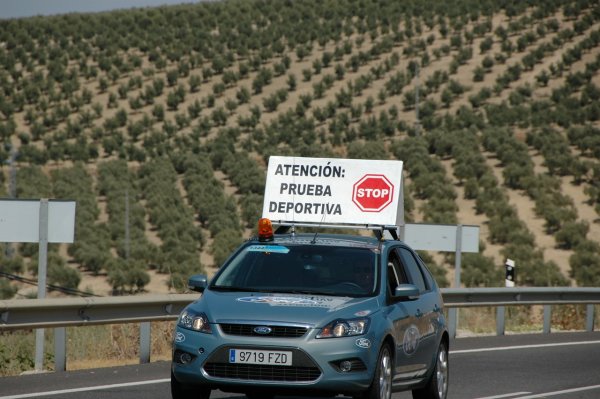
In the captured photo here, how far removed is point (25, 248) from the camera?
47031mm

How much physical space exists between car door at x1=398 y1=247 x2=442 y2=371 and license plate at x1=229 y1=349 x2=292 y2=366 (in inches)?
72.9

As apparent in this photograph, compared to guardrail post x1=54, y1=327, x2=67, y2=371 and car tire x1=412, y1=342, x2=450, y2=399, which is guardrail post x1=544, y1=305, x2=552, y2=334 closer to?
guardrail post x1=54, y1=327, x2=67, y2=371

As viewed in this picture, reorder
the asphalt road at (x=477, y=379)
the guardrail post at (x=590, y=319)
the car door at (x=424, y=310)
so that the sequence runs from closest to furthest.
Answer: the car door at (x=424, y=310) < the asphalt road at (x=477, y=379) < the guardrail post at (x=590, y=319)

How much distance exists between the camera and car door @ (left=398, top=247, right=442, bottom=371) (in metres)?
11.8

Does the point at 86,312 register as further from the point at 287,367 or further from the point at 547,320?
the point at 547,320

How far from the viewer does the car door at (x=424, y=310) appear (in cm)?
1177

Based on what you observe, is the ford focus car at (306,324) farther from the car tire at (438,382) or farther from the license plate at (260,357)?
the car tire at (438,382)

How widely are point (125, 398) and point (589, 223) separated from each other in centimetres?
3849

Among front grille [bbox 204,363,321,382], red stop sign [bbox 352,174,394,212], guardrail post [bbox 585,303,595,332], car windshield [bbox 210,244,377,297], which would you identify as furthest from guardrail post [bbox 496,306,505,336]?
front grille [bbox 204,363,321,382]

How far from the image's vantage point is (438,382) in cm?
1241

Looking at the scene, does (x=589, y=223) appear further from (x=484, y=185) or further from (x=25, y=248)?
(x=25, y=248)

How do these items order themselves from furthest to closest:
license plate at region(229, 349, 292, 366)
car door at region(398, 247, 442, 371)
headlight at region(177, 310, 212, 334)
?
car door at region(398, 247, 442, 371), headlight at region(177, 310, 212, 334), license plate at region(229, 349, 292, 366)

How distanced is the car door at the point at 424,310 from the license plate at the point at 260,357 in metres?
1.85

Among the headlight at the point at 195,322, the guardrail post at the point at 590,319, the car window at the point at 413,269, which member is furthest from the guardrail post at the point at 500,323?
the headlight at the point at 195,322
